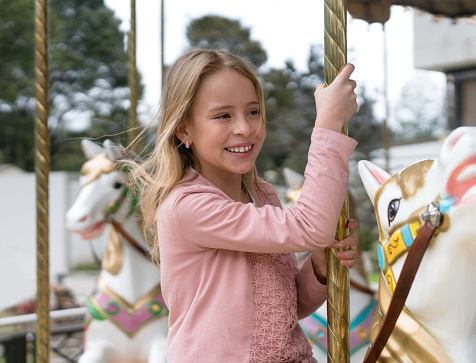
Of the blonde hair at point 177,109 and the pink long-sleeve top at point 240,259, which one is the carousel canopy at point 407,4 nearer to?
the blonde hair at point 177,109

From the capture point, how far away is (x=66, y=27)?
882 centimetres

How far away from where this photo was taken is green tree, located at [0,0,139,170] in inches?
323

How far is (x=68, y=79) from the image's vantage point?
28.6ft

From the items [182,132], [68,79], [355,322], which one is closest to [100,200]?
[355,322]

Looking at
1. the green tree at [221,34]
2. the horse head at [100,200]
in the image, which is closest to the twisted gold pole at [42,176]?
the horse head at [100,200]

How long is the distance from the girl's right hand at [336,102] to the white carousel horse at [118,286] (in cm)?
128

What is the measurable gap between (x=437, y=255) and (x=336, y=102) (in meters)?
0.27

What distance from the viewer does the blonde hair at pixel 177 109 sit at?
→ 0.94 metres

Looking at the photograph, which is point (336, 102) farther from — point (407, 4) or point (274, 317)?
point (407, 4)

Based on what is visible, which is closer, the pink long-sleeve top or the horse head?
the pink long-sleeve top

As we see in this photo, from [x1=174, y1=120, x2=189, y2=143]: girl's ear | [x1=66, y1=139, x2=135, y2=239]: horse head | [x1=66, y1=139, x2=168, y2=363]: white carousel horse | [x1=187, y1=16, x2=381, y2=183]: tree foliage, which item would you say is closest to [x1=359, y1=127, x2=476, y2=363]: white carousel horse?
[x1=174, y1=120, x2=189, y2=143]: girl's ear

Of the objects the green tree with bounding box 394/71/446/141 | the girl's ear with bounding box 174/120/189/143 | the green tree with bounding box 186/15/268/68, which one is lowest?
the girl's ear with bounding box 174/120/189/143

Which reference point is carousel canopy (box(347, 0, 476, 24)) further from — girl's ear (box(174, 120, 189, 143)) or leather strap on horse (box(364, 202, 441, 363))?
leather strap on horse (box(364, 202, 441, 363))

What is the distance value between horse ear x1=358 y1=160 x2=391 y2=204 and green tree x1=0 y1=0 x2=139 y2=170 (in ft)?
24.4
